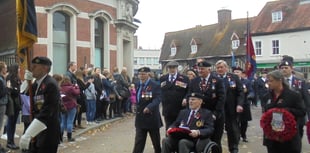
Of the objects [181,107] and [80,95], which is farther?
[80,95]

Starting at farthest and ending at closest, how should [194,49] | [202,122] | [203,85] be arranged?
[194,49], [203,85], [202,122]

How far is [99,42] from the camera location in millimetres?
25781

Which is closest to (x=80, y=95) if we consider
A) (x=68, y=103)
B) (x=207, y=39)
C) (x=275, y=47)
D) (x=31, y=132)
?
(x=68, y=103)

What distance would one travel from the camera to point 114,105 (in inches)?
703

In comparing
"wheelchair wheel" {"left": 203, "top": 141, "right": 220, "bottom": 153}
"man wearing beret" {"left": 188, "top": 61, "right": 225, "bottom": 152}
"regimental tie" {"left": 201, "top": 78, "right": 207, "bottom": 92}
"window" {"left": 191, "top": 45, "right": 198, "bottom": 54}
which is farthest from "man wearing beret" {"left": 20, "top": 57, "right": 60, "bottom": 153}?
"window" {"left": 191, "top": 45, "right": 198, "bottom": 54}

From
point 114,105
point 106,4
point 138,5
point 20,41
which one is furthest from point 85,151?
point 138,5

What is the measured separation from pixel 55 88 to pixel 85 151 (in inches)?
185

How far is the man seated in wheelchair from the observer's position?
7453mm

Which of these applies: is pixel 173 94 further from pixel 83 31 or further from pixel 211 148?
pixel 83 31

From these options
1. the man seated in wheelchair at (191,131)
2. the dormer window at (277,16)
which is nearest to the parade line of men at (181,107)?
the man seated in wheelchair at (191,131)

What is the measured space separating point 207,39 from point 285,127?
48019 millimetres

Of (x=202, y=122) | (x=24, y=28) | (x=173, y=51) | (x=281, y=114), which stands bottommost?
(x=202, y=122)

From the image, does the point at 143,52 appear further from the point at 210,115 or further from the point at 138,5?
the point at 210,115

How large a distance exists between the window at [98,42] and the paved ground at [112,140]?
10.4 metres
